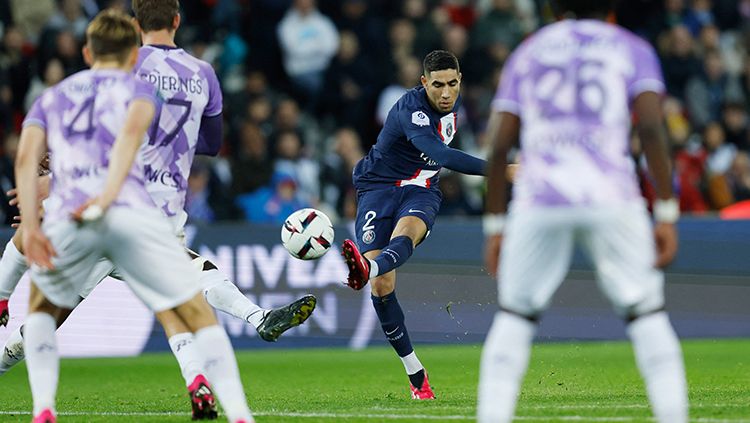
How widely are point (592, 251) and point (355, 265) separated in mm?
3774

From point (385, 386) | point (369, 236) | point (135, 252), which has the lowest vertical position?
point (385, 386)

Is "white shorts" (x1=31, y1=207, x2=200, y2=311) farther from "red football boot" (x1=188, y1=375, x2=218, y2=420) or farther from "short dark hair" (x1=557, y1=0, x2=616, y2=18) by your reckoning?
"short dark hair" (x1=557, y1=0, x2=616, y2=18)

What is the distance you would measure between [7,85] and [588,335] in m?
7.76

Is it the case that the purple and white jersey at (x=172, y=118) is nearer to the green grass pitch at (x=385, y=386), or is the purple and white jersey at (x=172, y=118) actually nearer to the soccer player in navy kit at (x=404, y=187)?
the green grass pitch at (x=385, y=386)

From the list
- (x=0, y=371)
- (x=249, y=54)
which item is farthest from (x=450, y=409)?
(x=249, y=54)

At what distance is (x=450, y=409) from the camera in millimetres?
8086

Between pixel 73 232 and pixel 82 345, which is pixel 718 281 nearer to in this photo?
pixel 82 345

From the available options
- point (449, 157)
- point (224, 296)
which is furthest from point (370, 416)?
point (449, 157)

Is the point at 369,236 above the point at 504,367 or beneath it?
beneath

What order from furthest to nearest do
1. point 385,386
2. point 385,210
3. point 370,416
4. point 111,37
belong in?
1. point 385,386
2. point 385,210
3. point 370,416
4. point 111,37

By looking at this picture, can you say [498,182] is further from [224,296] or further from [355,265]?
[355,265]

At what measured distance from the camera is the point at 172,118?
25.0 feet

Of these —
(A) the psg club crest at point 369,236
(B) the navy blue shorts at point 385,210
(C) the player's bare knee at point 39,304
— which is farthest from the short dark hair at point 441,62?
(C) the player's bare knee at point 39,304

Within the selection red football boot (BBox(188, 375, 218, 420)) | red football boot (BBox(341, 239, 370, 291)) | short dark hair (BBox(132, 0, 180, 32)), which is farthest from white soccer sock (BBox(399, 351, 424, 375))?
short dark hair (BBox(132, 0, 180, 32))
